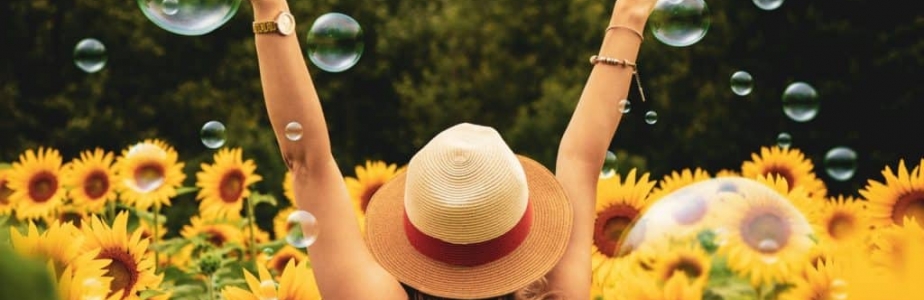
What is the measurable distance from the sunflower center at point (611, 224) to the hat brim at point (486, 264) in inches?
33.9

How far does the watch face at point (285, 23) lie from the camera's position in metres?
2.10

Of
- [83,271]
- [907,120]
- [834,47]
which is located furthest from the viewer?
[834,47]

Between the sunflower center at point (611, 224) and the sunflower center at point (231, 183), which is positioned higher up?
the sunflower center at point (231, 183)

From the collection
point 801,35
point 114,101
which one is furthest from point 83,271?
point 114,101

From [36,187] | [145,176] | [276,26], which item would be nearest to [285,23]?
[276,26]

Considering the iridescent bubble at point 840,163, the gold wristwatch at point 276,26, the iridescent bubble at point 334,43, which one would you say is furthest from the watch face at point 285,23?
the iridescent bubble at point 840,163

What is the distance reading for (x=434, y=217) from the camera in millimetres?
2053

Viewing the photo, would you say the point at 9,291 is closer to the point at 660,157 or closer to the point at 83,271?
the point at 83,271

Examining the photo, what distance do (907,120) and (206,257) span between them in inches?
299

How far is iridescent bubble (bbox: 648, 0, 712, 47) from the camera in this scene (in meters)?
3.58

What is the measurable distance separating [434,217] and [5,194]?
8.99ft

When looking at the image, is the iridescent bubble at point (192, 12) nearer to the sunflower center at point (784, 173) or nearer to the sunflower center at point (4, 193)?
the sunflower center at point (4, 193)

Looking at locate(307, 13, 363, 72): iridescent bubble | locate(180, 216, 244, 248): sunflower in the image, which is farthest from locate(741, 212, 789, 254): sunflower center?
locate(180, 216, 244, 248): sunflower

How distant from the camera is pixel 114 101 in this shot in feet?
45.0
